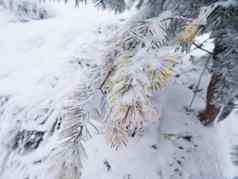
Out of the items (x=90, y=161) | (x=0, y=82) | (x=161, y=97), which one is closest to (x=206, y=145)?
(x=161, y=97)

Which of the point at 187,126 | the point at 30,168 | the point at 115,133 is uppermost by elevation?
the point at 115,133

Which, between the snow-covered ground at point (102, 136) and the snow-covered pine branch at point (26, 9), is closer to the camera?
the snow-covered ground at point (102, 136)

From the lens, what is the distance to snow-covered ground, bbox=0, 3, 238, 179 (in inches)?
53.8

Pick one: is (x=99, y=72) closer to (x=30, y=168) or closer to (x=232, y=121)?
(x=30, y=168)

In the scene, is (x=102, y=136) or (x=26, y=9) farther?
(x=26, y=9)

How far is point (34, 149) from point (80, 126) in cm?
94

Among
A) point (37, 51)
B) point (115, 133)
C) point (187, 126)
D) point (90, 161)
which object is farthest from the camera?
point (37, 51)

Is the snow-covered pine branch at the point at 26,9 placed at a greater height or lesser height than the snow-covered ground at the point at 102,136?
greater

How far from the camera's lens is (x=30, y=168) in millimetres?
1374

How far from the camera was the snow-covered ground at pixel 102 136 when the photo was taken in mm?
1366

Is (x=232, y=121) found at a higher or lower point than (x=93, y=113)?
lower

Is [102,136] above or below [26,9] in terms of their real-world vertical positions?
below

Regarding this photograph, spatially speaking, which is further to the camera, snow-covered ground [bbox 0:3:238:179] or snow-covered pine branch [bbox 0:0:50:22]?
snow-covered pine branch [bbox 0:0:50:22]

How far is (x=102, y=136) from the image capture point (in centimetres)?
143
